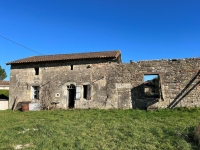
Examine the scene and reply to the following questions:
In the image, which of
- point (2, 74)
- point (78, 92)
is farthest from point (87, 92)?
point (2, 74)

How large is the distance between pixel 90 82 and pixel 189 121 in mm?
7913

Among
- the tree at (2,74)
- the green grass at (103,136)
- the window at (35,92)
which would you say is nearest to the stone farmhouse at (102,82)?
the window at (35,92)

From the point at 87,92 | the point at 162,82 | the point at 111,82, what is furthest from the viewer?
the point at 87,92

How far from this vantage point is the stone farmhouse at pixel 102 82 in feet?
43.6

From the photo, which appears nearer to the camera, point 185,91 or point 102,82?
point 185,91

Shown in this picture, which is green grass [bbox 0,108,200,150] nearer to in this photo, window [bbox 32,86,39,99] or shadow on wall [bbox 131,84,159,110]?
shadow on wall [bbox 131,84,159,110]

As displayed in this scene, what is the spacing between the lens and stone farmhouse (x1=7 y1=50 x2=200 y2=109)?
1328cm

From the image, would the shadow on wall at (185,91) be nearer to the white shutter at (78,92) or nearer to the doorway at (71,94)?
the white shutter at (78,92)

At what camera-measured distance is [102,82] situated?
15008 millimetres

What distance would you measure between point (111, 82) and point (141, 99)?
101 inches

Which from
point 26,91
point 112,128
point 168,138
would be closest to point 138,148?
point 168,138

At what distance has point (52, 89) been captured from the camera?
53.7 feet

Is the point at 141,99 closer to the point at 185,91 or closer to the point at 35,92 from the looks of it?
the point at 185,91

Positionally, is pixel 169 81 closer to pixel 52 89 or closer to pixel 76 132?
pixel 76 132
